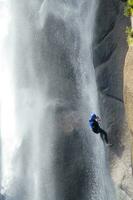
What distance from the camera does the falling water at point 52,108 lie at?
2323 centimetres

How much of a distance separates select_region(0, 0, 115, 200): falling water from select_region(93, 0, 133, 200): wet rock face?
43.2 inches

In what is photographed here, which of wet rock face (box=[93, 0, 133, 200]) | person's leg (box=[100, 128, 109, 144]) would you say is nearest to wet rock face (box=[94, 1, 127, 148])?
wet rock face (box=[93, 0, 133, 200])

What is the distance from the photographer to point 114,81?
21.3 meters

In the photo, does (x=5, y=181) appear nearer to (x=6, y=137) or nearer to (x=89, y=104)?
(x=6, y=137)

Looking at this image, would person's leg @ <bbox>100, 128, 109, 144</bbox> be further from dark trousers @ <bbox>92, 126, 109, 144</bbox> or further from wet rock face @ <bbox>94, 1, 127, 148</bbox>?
wet rock face @ <bbox>94, 1, 127, 148</bbox>

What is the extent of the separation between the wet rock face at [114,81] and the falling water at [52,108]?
3.60 feet

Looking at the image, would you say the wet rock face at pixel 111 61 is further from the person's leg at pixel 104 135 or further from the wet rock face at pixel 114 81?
the person's leg at pixel 104 135

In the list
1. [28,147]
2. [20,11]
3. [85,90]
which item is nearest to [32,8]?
[20,11]

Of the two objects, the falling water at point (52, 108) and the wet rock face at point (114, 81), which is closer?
the wet rock face at point (114, 81)

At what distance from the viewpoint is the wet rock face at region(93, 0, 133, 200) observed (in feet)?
66.5

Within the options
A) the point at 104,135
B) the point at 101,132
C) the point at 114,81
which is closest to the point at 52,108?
the point at 114,81

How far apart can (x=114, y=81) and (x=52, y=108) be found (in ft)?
14.6

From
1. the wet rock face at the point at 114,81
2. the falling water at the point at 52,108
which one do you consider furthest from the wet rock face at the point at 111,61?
the falling water at the point at 52,108

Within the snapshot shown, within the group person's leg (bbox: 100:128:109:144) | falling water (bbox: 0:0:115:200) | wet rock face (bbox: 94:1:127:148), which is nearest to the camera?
person's leg (bbox: 100:128:109:144)
